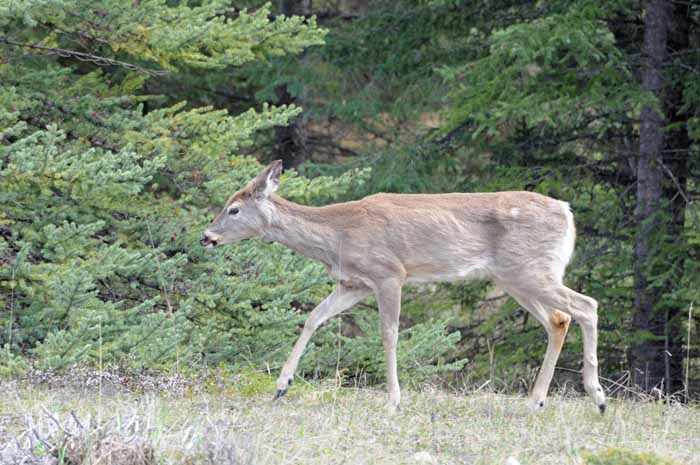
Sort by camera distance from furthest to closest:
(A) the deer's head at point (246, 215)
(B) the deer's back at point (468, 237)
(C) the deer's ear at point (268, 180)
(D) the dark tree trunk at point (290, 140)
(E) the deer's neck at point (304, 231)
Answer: (D) the dark tree trunk at point (290, 140) < (A) the deer's head at point (246, 215) < (C) the deer's ear at point (268, 180) < (E) the deer's neck at point (304, 231) < (B) the deer's back at point (468, 237)

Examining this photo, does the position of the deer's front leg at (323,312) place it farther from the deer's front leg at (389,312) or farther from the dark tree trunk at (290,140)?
the dark tree trunk at (290,140)

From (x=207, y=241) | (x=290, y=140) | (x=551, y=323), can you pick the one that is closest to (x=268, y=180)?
(x=207, y=241)

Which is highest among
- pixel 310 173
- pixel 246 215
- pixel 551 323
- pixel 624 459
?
pixel 246 215

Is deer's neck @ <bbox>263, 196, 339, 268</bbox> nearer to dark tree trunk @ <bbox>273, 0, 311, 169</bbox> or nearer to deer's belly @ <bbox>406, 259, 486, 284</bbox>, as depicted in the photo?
deer's belly @ <bbox>406, 259, 486, 284</bbox>

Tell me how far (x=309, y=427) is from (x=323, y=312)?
1.85m

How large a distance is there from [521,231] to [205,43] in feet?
13.0

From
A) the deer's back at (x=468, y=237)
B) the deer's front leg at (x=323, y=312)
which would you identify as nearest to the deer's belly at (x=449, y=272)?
the deer's back at (x=468, y=237)

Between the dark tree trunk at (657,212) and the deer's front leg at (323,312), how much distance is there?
485cm

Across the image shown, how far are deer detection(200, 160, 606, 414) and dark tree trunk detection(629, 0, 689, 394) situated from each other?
402 cm

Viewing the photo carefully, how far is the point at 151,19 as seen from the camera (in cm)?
1012

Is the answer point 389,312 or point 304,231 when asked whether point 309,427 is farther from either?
point 304,231

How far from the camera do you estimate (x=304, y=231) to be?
28.2ft

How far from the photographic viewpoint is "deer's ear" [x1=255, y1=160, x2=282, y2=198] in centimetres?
858

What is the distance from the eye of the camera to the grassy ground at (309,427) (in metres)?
5.07
